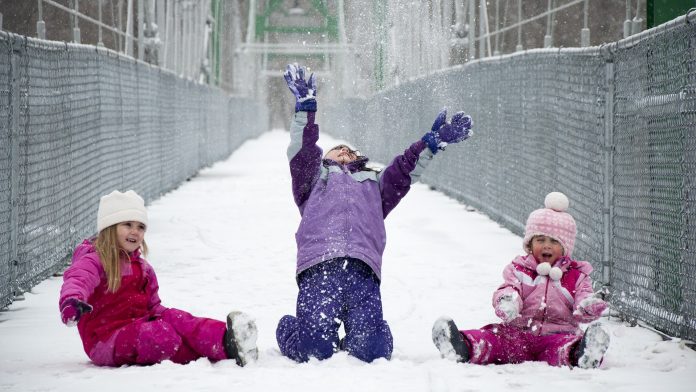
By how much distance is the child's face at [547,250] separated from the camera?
211 inches

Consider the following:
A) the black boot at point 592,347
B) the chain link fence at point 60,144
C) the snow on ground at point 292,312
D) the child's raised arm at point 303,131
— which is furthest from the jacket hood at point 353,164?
the chain link fence at point 60,144

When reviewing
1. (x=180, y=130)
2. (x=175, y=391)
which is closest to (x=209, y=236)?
(x=175, y=391)

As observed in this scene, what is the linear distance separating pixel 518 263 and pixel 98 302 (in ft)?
6.40

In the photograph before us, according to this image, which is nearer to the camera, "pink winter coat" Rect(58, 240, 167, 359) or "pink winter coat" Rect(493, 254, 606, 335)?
"pink winter coat" Rect(58, 240, 167, 359)

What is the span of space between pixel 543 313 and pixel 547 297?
83mm

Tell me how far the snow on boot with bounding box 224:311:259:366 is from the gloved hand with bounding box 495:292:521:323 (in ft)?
3.60

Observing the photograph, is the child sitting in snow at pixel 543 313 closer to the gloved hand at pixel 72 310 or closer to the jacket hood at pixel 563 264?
the jacket hood at pixel 563 264

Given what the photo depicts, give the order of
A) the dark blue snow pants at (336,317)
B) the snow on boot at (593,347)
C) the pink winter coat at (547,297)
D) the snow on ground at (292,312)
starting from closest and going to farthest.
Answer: the snow on ground at (292,312)
the snow on boot at (593,347)
the dark blue snow pants at (336,317)
the pink winter coat at (547,297)

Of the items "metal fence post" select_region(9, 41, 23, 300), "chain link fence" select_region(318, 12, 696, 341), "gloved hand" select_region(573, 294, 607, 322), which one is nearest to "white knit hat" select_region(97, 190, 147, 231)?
"metal fence post" select_region(9, 41, 23, 300)

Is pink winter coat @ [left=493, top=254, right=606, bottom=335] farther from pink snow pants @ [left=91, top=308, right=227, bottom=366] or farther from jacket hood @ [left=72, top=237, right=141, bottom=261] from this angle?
jacket hood @ [left=72, top=237, right=141, bottom=261]

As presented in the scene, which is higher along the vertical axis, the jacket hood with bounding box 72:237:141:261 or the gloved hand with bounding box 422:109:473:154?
the gloved hand with bounding box 422:109:473:154

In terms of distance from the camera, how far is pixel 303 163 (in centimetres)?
554

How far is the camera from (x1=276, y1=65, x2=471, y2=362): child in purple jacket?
5.10 metres

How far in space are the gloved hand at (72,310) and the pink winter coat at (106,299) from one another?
0.26 metres
